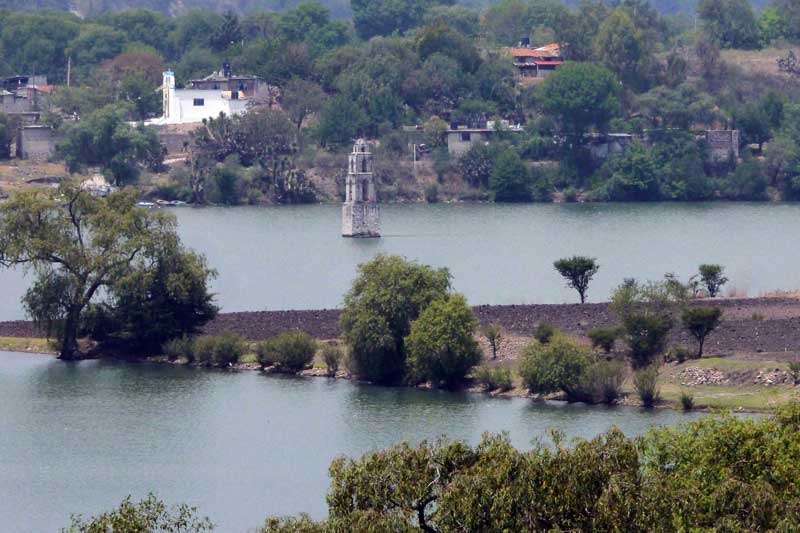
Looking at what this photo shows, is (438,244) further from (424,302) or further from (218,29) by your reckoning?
(218,29)

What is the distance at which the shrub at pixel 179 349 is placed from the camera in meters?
52.6

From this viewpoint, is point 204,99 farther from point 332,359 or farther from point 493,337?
point 332,359

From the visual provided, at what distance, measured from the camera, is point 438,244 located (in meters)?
82.6

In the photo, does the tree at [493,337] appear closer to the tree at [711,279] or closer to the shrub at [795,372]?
the shrub at [795,372]

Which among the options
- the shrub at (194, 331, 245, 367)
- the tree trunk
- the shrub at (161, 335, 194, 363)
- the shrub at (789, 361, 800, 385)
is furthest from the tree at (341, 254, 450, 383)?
the shrub at (789, 361, 800, 385)

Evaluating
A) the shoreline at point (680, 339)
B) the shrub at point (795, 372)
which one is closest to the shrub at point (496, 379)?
the shoreline at point (680, 339)

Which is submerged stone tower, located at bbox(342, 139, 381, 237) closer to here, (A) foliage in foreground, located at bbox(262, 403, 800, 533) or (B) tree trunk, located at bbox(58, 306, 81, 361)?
(B) tree trunk, located at bbox(58, 306, 81, 361)

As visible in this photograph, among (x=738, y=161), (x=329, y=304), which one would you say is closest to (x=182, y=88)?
(x=738, y=161)

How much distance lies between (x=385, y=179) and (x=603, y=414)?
213 feet

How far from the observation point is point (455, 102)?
4840 inches

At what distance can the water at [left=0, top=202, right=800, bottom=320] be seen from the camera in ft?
221

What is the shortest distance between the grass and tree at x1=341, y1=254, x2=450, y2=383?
25.9 ft

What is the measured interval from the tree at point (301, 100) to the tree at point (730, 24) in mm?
30811

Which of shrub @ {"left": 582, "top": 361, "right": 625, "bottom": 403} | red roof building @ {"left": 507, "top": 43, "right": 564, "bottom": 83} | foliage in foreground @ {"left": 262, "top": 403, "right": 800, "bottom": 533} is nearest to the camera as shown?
foliage in foreground @ {"left": 262, "top": 403, "right": 800, "bottom": 533}
